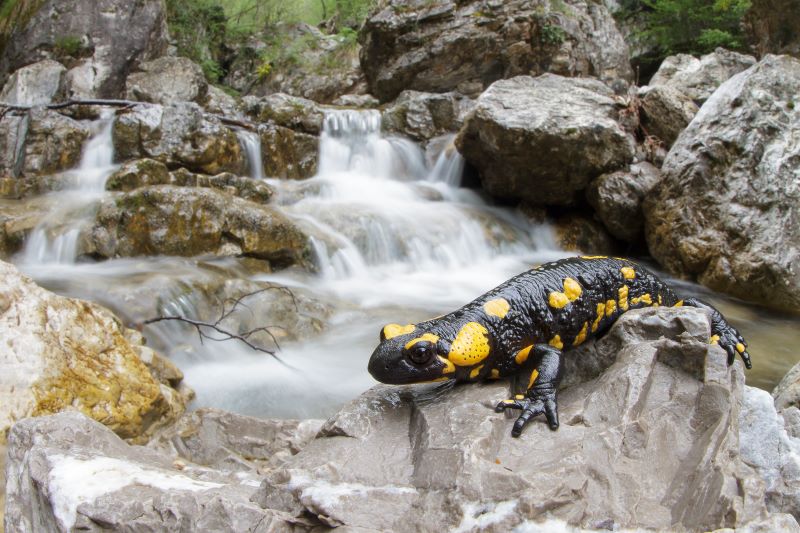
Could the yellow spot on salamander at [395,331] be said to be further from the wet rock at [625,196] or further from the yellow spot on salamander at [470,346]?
the wet rock at [625,196]

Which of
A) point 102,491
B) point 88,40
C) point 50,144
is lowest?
point 50,144

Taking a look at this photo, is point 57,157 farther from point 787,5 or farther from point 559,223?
point 787,5

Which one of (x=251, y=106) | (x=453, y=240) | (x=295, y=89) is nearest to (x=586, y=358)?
(x=453, y=240)

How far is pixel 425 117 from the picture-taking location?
10852 millimetres

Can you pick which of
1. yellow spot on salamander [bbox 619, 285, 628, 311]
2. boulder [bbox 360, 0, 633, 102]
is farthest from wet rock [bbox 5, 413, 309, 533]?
boulder [bbox 360, 0, 633, 102]

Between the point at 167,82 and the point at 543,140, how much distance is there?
7.78 meters

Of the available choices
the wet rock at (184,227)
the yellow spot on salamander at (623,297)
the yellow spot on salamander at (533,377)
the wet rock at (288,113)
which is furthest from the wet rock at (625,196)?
the yellow spot on salamander at (533,377)

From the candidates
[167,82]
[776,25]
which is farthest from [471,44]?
[167,82]

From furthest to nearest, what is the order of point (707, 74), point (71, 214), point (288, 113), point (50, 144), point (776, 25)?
point (776, 25), point (707, 74), point (288, 113), point (50, 144), point (71, 214)

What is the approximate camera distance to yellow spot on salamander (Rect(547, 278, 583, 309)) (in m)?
2.33

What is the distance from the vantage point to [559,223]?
8.21 m

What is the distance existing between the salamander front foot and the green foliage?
45.2 feet

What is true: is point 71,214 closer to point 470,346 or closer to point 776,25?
point 470,346

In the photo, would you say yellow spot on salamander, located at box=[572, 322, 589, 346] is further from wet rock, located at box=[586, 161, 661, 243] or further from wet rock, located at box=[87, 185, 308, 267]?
wet rock, located at box=[586, 161, 661, 243]
